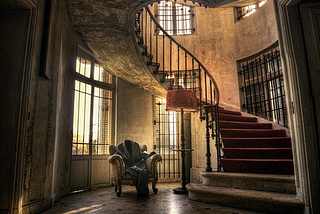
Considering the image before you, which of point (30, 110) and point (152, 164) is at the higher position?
point (30, 110)

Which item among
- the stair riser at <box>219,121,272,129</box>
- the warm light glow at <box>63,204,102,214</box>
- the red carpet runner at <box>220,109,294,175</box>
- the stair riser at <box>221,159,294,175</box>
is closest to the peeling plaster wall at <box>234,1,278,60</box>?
the stair riser at <box>219,121,272,129</box>

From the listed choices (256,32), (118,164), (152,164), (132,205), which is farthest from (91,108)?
(256,32)

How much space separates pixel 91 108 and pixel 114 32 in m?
1.69

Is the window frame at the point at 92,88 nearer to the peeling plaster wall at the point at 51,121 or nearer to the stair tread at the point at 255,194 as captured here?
the peeling plaster wall at the point at 51,121

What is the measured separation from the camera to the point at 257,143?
376 centimetres

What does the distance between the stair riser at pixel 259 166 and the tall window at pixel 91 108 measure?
281cm

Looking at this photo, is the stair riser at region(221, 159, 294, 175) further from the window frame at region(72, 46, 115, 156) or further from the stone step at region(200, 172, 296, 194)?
the window frame at region(72, 46, 115, 156)

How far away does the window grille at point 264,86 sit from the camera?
17.0 ft

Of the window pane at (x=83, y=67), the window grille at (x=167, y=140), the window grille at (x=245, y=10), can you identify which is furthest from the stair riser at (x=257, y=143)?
the window grille at (x=245, y=10)

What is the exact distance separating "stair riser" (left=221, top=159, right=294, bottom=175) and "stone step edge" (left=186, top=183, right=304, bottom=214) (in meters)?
0.44

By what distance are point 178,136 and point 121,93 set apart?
74.3 inches

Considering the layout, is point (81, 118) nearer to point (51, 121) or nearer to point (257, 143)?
point (51, 121)

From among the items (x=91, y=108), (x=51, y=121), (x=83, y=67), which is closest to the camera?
(x=51, y=121)

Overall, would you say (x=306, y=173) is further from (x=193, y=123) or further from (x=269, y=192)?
(x=193, y=123)
